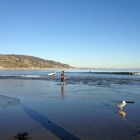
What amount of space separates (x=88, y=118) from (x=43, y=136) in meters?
3.31

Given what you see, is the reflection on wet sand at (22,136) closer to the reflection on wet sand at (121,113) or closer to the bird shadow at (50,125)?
the bird shadow at (50,125)

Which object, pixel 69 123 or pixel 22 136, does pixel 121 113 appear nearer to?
pixel 69 123

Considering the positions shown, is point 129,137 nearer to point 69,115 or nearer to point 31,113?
point 69,115

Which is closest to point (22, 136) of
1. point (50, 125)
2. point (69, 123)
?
point (50, 125)

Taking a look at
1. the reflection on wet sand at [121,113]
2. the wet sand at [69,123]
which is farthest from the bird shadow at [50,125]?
the reflection on wet sand at [121,113]

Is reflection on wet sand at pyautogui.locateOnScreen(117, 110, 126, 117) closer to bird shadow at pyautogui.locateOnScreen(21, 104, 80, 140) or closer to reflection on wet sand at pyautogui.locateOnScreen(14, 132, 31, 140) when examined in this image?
bird shadow at pyautogui.locateOnScreen(21, 104, 80, 140)

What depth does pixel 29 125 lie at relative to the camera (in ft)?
28.7

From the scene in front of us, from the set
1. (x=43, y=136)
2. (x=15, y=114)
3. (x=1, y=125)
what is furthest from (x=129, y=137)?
(x=15, y=114)

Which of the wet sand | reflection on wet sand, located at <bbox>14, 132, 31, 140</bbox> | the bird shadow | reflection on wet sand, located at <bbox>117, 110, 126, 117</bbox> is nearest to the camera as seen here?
reflection on wet sand, located at <bbox>14, 132, 31, 140</bbox>

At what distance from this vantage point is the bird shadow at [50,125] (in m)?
7.52

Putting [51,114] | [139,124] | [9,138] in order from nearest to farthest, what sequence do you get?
[9,138], [139,124], [51,114]

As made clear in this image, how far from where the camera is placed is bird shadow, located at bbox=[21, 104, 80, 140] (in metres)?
7.52

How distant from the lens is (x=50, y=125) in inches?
348

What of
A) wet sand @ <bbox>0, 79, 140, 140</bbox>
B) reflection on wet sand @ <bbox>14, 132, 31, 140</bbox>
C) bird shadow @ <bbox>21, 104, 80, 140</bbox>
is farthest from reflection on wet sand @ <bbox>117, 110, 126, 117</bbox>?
reflection on wet sand @ <bbox>14, 132, 31, 140</bbox>
